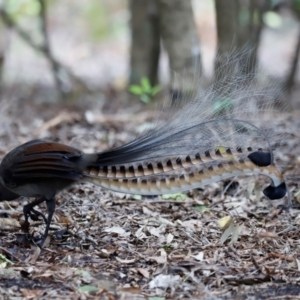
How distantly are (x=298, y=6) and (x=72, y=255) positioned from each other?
6189mm

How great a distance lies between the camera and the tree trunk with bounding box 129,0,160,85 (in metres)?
9.91

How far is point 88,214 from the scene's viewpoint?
4.62 m

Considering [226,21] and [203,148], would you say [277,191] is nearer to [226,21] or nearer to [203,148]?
[203,148]

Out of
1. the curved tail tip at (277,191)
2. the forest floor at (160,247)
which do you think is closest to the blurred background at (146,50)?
the curved tail tip at (277,191)

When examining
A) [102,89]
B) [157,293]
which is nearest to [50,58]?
[102,89]

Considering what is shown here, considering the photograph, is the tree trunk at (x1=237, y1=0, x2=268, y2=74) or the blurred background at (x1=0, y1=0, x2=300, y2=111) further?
the tree trunk at (x1=237, y1=0, x2=268, y2=74)

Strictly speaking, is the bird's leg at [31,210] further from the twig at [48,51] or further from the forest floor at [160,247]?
the twig at [48,51]

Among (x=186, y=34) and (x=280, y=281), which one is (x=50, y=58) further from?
(x=280, y=281)

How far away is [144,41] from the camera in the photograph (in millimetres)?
10102

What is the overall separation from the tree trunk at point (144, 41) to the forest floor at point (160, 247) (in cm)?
463

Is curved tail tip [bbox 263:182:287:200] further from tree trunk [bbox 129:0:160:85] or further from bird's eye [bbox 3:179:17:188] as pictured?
tree trunk [bbox 129:0:160:85]

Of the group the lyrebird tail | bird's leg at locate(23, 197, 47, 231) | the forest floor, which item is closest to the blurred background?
the lyrebird tail

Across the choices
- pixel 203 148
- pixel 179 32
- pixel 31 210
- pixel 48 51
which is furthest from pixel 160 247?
pixel 48 51

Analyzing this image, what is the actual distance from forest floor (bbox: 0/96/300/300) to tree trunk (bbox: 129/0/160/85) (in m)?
4.63
